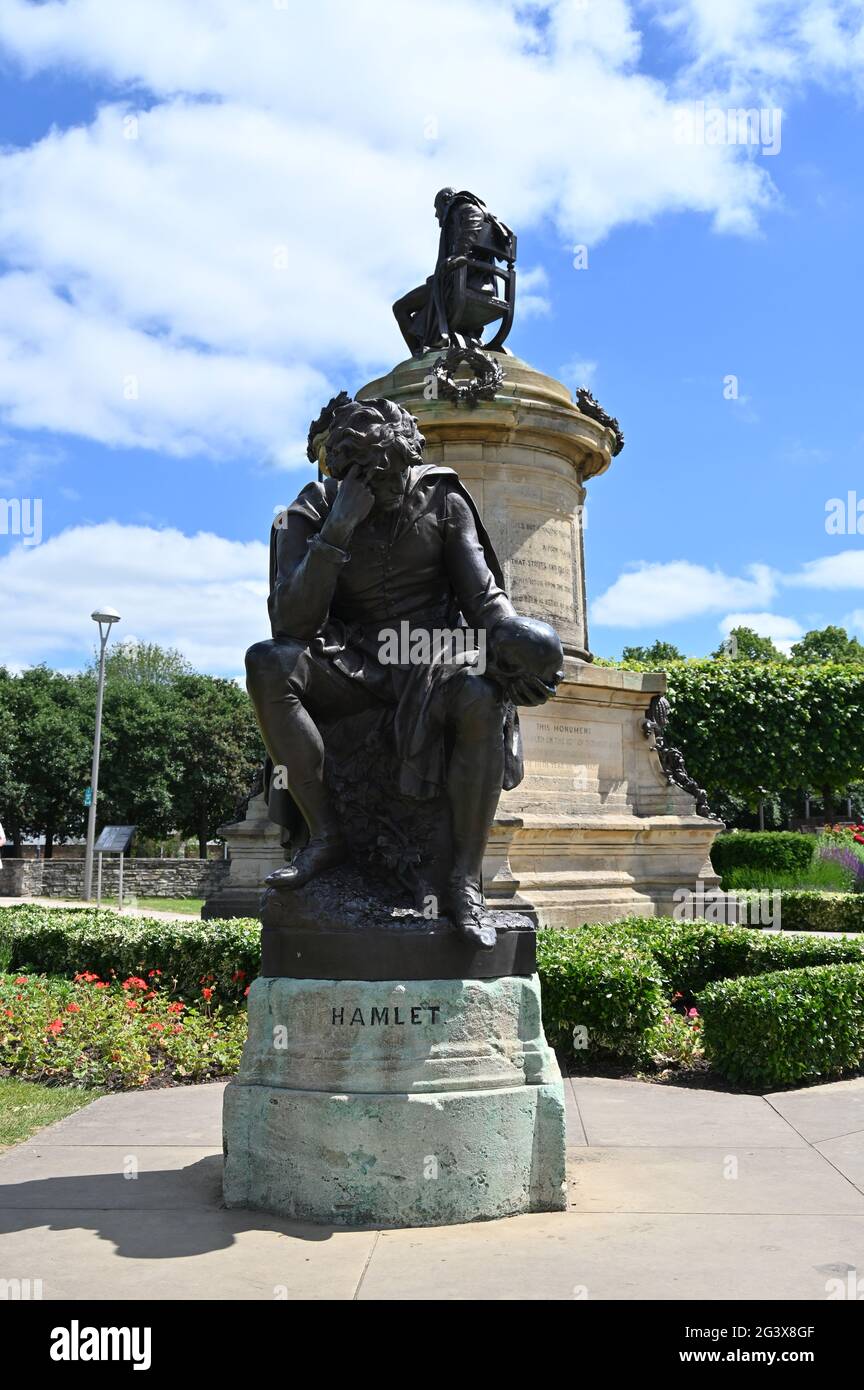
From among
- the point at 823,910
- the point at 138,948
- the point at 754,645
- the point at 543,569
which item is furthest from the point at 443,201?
the point at 754,645

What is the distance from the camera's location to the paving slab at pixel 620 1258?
349cm

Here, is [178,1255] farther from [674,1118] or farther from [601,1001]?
[601,1001]

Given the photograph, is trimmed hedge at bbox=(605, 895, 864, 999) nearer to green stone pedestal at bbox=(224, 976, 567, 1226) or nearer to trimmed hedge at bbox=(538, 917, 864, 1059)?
trimmed hedge at bbox=(538, 917, 864, 1059)

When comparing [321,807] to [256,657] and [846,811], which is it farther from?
[846,811]

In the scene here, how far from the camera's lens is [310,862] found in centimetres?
479

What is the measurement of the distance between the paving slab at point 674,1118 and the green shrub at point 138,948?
332 cm

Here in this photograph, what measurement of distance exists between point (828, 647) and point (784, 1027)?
58070 mm

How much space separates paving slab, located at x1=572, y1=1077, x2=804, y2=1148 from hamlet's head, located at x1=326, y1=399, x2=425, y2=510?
3.15 meters

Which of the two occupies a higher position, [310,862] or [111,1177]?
[310,862]

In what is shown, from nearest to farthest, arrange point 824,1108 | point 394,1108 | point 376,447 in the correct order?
1. point 394,1108
2. point 376,447
3. point 824,1108

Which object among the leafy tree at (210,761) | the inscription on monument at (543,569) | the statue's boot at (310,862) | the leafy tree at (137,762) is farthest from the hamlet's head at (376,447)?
Result: the leafy tree at (137,762)

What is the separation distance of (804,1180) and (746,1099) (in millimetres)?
1901

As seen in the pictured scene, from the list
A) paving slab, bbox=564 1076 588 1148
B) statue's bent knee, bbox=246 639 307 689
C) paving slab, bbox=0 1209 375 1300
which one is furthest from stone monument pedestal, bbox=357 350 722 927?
paving slab, bbox=0 1209 375 1300
